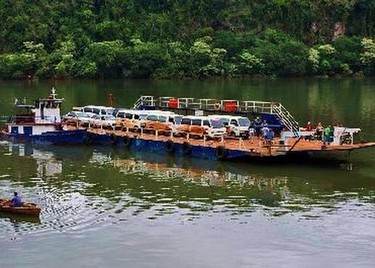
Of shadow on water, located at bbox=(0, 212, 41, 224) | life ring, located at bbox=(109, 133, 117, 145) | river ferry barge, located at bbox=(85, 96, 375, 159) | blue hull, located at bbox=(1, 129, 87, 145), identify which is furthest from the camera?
blue hull, located at bbox=(1, 129, 87, 145)

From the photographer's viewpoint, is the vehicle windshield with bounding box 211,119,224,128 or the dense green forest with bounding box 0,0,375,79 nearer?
the vehicle windshield with bounding box 211,119,224,128

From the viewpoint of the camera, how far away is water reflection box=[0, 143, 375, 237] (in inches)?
1625

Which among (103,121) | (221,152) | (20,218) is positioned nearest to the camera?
(20,218)

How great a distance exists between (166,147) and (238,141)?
5532mm

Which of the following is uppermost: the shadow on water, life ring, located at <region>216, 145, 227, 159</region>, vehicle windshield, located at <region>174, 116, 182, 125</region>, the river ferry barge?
vehicle windshield, located at <region>174, 116, 182, 125</region>

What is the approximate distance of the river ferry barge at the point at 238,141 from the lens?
2115 inches

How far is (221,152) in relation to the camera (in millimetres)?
55594

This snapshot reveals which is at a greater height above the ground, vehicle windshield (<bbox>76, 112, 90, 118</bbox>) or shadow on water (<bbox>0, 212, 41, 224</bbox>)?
vehicle windshield (<bbox>76, 112, 90, 118</bbox>)

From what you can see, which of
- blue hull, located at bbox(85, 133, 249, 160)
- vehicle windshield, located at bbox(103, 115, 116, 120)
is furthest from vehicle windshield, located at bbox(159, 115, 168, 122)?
vehicle windshield, located at bbox(103, 115, 116, 120)

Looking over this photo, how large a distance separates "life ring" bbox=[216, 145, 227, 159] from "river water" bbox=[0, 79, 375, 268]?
0.50 meters

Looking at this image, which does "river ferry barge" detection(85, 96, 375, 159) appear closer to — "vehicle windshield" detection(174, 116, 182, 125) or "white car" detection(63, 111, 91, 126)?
"vehicle windshield" detection(174, 116, 182, 125)

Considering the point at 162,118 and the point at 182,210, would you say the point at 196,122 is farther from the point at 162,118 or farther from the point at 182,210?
the point at 182,210

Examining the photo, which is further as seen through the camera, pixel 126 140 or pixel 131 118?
pixel 131 118

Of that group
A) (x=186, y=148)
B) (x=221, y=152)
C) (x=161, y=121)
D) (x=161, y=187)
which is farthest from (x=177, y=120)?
(x=161, y=187)
